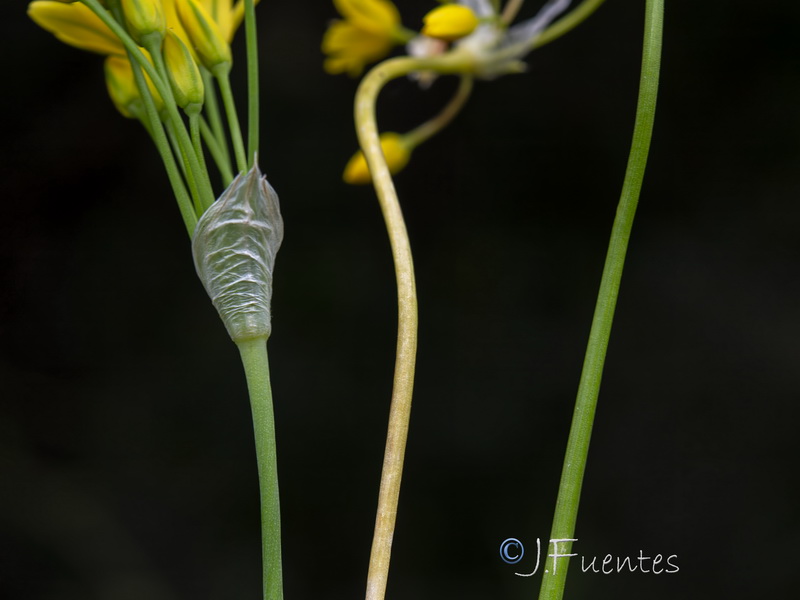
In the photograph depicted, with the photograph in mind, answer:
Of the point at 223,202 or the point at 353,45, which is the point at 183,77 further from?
the point at 353,45

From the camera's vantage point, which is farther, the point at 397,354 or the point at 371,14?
the point at 371,14

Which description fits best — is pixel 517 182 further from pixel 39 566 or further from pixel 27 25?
pixel 39 566

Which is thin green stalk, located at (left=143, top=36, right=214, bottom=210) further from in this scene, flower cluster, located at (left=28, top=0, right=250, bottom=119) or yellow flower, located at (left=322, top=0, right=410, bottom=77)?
yellow flower, located at (left=322, top=0, right=410, bottom=77)

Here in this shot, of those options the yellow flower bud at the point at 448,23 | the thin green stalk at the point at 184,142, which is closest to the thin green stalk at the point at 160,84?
the thin green stalk at the point at 184,142

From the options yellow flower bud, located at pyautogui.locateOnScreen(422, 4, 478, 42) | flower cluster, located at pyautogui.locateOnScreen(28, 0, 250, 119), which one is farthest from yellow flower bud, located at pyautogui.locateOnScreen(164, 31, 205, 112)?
yellow flower bud, located at pyautogui.locateOnScreen(422, 4, 478, 42)

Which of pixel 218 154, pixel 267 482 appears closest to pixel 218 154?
pixel 218 154

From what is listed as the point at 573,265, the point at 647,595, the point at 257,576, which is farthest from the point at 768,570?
the point at 257,576
